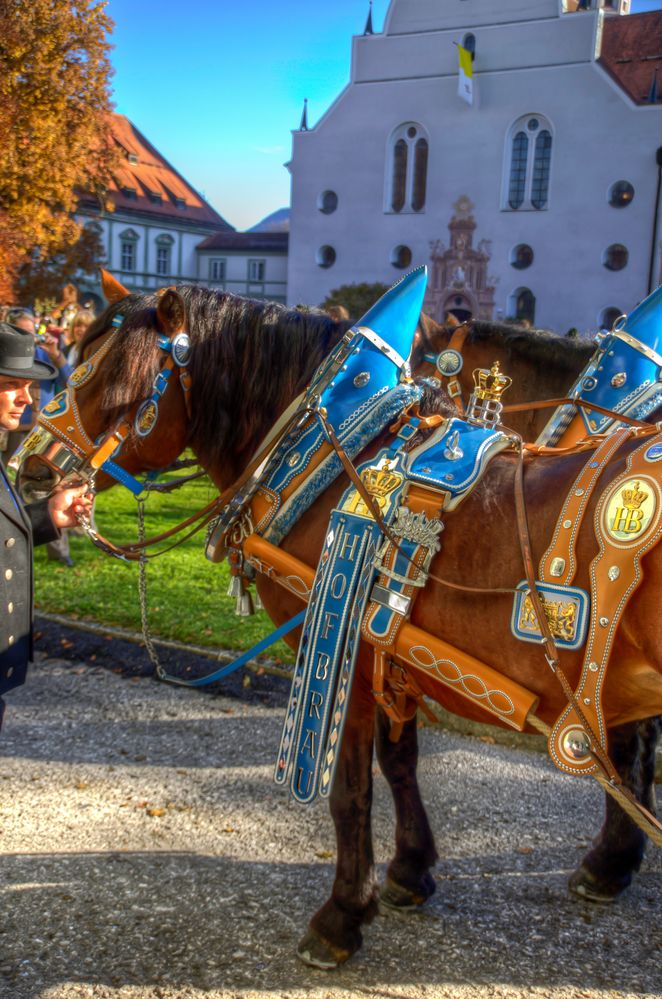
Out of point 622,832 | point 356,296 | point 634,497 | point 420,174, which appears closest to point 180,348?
point 634,497

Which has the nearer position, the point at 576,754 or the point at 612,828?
the point at 576,754

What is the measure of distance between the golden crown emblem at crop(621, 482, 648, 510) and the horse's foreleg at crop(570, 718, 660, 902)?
1.53 metres

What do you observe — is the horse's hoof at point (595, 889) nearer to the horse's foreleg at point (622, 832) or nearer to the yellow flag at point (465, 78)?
the horse's foreleg at point (622, 832)

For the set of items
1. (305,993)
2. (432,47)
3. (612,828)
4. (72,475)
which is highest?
(432,47)

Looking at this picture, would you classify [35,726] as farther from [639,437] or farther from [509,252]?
[509,252]

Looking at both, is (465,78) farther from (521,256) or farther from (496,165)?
(521,256)

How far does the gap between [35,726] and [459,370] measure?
9.53 feet

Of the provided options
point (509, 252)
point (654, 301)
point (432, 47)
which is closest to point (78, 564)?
point (654, 301)

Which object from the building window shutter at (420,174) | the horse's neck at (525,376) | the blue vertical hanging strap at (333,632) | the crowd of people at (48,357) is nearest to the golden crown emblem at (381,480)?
the blue vertical hanging strap at (333,632)

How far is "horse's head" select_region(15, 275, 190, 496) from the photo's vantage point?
3.03 m

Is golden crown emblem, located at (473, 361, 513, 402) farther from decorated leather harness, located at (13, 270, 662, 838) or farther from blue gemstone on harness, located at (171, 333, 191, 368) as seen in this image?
blue gemstone on harness, located at (171, 333, 191, 368)

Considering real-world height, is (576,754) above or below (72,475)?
below

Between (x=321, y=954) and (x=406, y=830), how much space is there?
0.62 meters

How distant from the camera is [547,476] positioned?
241cm
